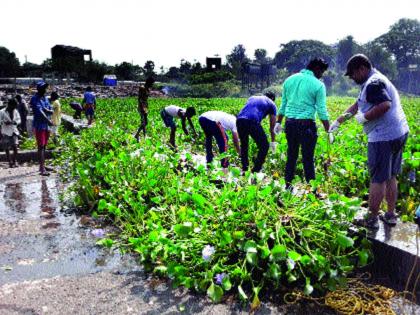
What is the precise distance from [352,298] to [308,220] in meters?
0.66

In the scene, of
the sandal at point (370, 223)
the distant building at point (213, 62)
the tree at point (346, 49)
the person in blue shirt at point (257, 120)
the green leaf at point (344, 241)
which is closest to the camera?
the green leaf at point (344, 241)

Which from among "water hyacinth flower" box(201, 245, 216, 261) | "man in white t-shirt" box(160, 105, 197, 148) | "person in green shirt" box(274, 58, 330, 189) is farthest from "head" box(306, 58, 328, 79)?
"man in white t-shirt" box(160, 105, 197, 148)

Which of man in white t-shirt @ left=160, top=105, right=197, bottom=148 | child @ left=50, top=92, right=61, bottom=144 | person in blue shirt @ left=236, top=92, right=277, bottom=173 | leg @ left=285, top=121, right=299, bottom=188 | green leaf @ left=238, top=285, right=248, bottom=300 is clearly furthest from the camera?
child @ left=50, top=92, right=61, bottom=144

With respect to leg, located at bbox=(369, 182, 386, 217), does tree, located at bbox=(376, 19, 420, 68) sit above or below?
above

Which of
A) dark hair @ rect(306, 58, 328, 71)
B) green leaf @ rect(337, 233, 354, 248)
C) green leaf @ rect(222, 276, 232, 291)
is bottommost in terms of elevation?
green leaf @ rect(222, 276, 232, 291)

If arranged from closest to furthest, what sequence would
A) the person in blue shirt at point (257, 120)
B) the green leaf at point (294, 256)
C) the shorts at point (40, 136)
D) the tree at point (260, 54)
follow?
the green leaf at point (294, 256) → the person in blue shirt at point (257, 120) → the shorts at point (40, 136) → the tree at point (260, 54)

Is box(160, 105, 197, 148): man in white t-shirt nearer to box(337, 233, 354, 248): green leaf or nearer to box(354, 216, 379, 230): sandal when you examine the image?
box(354, 216, 379, 230): sandal

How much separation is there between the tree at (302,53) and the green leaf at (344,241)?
9320cm

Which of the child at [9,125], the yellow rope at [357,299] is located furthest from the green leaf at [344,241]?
the child at [9,125]

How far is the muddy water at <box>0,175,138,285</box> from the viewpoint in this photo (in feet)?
12.3

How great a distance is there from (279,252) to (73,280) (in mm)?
1791

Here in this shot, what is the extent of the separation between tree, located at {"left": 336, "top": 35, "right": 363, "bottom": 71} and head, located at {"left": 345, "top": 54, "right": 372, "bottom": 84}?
101789 millimetres

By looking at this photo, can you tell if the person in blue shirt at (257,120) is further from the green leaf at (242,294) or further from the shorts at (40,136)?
the shorts at (40,136)

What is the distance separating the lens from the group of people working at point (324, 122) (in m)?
3.60
